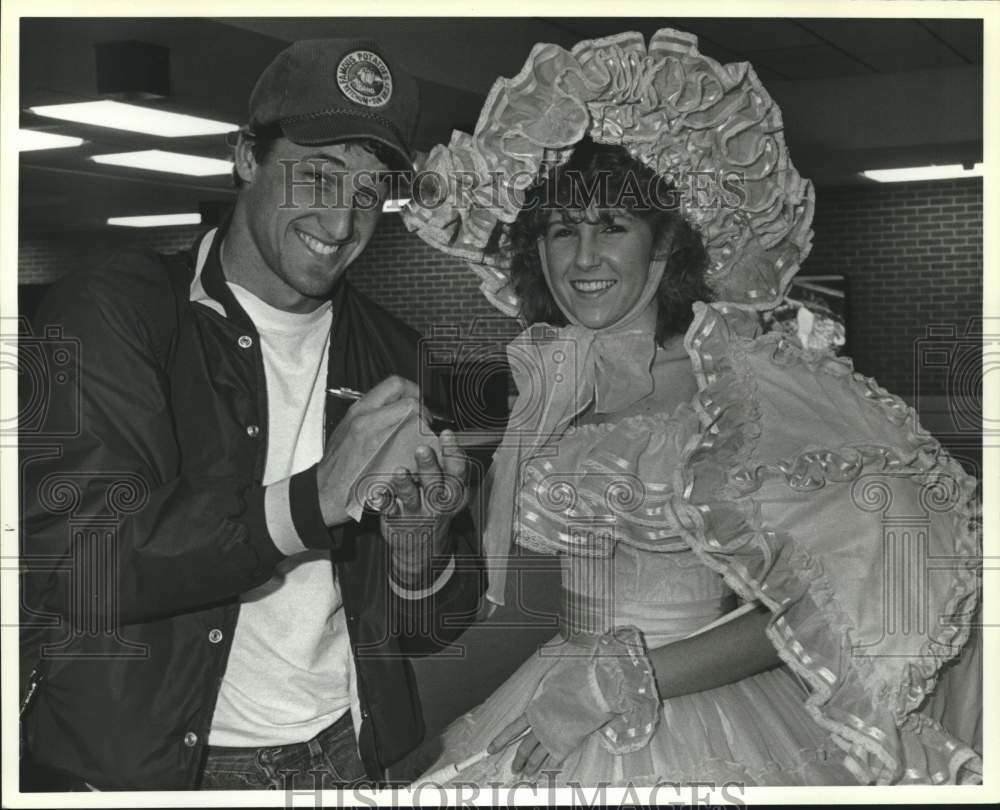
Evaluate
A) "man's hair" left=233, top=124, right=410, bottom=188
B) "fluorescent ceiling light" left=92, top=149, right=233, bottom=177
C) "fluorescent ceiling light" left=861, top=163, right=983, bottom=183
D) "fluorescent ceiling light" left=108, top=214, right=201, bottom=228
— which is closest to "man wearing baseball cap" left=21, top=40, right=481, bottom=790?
"man's hair" left=233, top=124, right=410, bottom=188

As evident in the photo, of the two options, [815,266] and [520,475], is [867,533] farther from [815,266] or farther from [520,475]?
[815,266]

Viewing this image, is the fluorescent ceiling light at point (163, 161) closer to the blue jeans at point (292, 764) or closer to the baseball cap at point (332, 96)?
the baseball cap at point (332, 96)

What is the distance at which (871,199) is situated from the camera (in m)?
6.73

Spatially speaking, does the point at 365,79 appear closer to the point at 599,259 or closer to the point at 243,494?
the point at 599,259

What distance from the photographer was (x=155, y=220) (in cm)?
328

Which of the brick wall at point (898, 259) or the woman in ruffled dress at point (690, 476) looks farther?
the brick wall at point (898, 259)

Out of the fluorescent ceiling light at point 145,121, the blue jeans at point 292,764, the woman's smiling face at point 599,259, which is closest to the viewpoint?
the blue jeans at point 292,764

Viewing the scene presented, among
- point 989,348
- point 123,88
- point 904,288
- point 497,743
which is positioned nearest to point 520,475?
point 497,743

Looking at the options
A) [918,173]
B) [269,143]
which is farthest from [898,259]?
[269,143]

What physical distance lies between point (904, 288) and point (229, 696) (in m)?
5.83

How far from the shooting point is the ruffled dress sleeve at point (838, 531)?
1.56 metres

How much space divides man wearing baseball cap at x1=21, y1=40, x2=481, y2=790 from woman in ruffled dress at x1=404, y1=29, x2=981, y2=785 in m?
0.18

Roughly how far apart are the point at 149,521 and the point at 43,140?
3191 mm

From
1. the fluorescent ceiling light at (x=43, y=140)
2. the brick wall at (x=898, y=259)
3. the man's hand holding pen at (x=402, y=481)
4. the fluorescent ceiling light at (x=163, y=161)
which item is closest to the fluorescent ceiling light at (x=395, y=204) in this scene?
the man's hand holding pen at (x=402, y=481)
